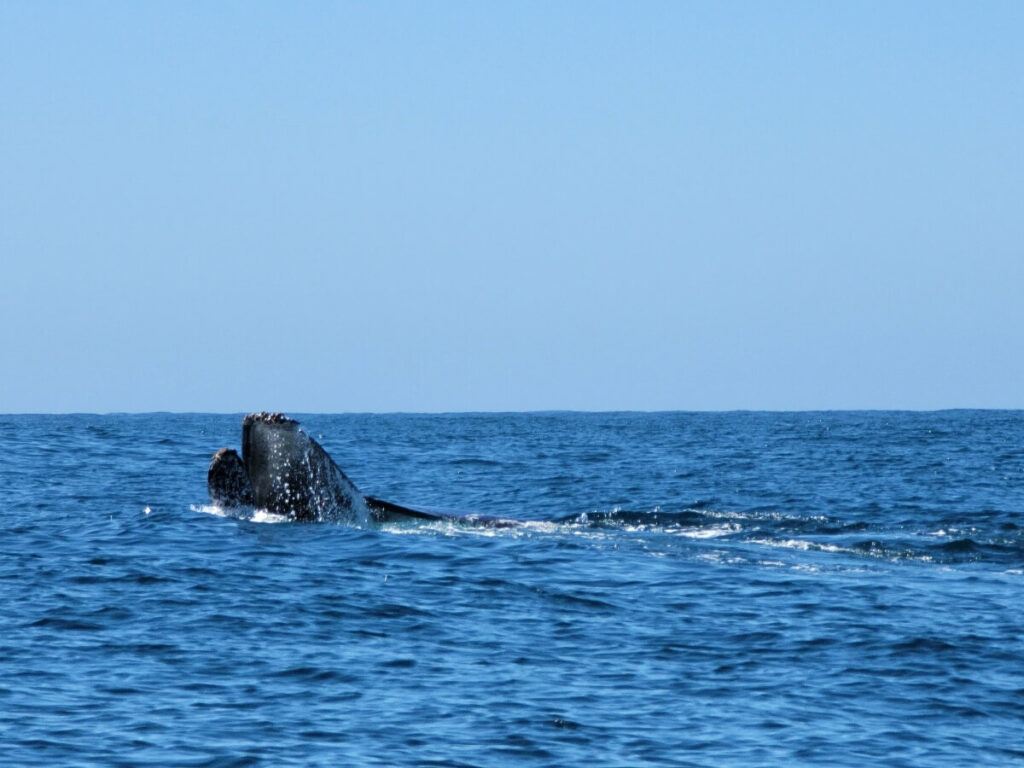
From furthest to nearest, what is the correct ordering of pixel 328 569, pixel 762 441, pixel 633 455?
pixel 762 441, pixel 633 455, pixel 328 569

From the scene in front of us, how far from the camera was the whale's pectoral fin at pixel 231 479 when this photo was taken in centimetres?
2658

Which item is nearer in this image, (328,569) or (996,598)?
(996,598)

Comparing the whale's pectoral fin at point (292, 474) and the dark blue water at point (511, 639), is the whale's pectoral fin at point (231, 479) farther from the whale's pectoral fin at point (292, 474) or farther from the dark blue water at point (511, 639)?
the dark blue water at point (511, 639)

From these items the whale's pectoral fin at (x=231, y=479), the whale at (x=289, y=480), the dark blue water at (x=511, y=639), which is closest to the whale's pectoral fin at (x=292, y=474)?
the whale at (x=289, y=480)

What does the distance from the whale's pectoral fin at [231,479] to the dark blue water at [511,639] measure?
21.7 inches

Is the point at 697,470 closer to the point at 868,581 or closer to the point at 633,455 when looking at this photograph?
the point at 633,455

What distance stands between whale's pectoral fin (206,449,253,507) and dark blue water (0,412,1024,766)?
0.55 m

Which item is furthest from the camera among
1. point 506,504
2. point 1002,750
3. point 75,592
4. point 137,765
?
point 506,504

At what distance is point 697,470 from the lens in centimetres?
5200

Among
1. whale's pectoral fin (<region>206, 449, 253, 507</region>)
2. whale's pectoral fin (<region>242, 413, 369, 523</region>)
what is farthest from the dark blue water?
whale's pectoral fin (<region>242, 413, 369, 523</region>)

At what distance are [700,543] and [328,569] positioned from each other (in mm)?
7143

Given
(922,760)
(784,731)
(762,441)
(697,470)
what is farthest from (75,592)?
(762,441)

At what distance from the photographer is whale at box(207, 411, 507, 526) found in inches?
1013

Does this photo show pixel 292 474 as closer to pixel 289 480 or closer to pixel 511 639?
pixel 289 480
